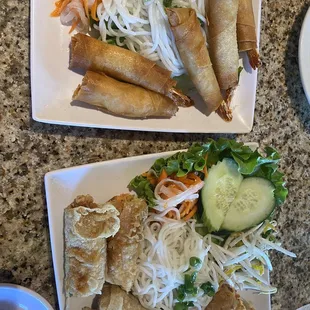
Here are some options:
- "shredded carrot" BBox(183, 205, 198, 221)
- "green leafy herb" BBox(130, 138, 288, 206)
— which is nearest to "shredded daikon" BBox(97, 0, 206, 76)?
"green leafy herb" BBox(130, 138, 288, 206)

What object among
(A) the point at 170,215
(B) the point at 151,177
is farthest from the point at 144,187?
(A) the point at 170,215

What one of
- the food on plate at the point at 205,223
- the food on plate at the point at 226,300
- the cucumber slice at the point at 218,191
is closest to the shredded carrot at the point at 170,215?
the food on plate at the point at 205,223

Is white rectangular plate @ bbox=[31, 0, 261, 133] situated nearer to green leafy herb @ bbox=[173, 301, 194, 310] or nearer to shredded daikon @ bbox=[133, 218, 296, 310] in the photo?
shredded daikon @ bbox=[133, 218, 296, 310]

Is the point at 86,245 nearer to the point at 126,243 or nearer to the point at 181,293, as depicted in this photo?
the point at 126,243

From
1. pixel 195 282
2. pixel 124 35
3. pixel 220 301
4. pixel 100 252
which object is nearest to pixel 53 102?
pixel 124 35

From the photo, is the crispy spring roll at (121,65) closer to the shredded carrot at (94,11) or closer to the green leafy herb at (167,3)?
the shredded carrot at (94,11)
